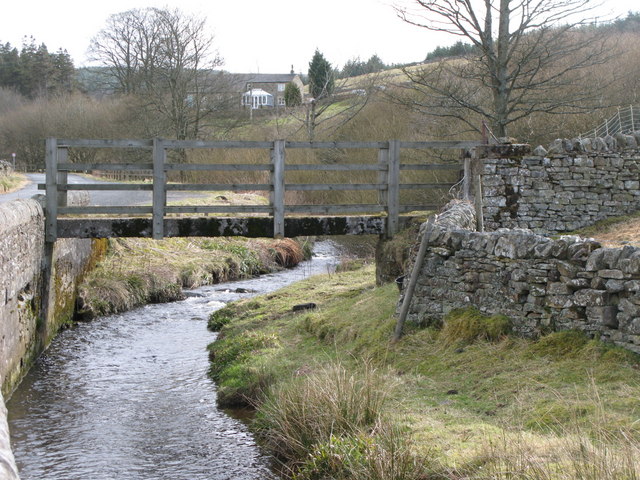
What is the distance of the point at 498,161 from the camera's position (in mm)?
12812

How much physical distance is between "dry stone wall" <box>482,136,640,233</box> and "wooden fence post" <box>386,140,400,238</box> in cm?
155

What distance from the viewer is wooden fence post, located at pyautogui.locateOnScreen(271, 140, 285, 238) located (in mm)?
12102

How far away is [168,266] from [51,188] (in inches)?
228

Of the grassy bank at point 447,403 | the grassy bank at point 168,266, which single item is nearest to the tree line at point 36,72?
the grassy bank at point 168,266

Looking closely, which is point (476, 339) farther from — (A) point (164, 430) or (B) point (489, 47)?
(B) point (489, 47)

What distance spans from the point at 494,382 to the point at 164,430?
3544 millimetres

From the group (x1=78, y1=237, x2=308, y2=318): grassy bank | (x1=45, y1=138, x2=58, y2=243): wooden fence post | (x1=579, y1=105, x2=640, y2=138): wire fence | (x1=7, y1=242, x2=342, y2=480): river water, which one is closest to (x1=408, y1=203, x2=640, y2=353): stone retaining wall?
(x1=7, y1=242, x2=342, y2=480): river water

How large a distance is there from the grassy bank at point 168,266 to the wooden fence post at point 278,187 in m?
4.05

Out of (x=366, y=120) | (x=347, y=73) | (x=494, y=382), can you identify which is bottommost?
(x=494, y=382)

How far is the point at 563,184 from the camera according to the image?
12773mm

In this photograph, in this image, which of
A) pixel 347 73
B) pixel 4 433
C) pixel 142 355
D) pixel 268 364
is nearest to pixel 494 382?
pixel 268 364

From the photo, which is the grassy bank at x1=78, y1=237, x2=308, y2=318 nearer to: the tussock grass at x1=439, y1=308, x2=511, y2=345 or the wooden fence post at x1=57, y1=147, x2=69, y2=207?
the wooden fence post at x1=57, y1=147, x2=69, y2=207

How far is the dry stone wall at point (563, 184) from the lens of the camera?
497 inches

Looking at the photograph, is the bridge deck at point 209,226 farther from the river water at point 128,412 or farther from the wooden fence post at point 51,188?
the river water at point 128,412
